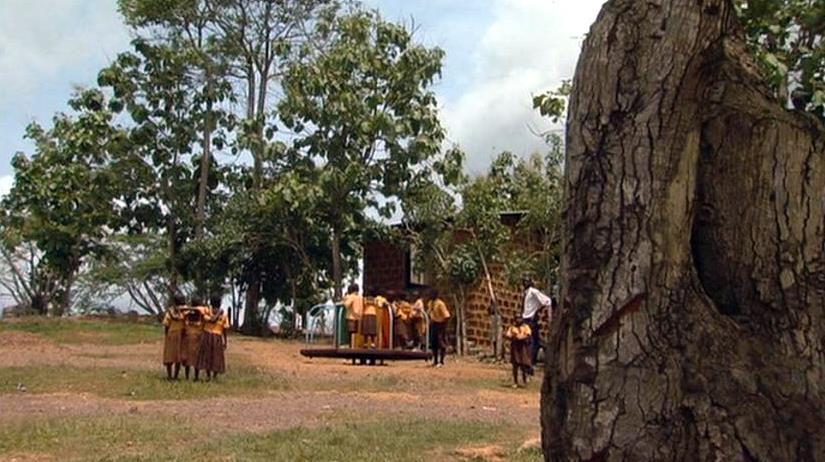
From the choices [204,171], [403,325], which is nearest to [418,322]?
[403,325]

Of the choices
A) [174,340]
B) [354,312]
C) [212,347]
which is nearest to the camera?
[174,340]

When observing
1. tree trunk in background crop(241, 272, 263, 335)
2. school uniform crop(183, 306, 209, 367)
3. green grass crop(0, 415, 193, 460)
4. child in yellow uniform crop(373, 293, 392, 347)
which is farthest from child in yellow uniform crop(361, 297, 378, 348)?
tree trunk in background crop(241, 272, 263, 335)

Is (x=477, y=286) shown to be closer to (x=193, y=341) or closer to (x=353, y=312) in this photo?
(x=353, y=312)

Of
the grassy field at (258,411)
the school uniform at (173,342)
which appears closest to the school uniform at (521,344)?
the grassy field at (258,411)

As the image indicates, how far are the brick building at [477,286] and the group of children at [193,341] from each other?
32.4 feet

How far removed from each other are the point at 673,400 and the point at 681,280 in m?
0.36

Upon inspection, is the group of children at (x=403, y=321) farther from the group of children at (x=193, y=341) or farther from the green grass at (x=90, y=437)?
the green grass at (x=90, y=437)

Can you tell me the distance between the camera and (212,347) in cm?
1584

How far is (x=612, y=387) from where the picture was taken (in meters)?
3.32

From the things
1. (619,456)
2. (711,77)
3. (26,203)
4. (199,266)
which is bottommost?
(619,456)

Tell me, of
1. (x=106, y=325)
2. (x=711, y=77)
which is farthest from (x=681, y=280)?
(x=106, y=325)

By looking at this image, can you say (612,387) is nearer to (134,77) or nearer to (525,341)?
(525,341)

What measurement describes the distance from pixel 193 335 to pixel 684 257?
509 inches

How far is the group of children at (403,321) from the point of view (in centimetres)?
2098
